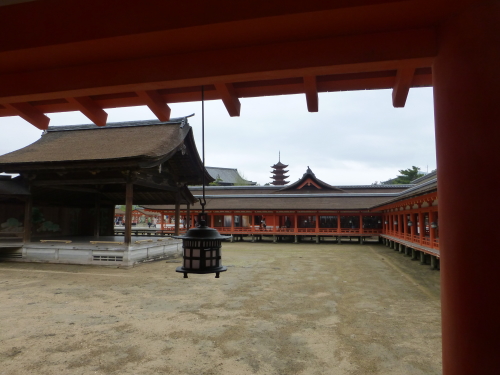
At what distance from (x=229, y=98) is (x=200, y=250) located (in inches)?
67.7

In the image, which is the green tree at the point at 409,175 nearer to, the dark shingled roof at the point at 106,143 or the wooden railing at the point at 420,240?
the wooden railing at the point at 420,240

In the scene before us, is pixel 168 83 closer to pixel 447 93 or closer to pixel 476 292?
pixel 447 93

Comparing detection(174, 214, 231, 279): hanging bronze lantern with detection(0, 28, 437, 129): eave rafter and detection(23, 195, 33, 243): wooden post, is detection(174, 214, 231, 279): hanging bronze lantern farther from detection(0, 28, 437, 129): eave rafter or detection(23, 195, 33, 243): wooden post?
detection(23, 195, 33, 243): wooden post

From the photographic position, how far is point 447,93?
238 centimetres

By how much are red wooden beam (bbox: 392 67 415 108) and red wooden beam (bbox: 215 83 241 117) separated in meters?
1.56

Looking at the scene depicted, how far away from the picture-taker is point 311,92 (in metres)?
3.20

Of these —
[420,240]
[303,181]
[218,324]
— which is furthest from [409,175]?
[218,324]

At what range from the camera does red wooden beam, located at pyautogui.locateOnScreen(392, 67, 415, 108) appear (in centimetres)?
292

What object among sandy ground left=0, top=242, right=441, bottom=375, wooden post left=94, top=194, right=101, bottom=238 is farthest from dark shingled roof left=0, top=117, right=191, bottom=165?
sandy ground left=0, top=242, right=441, bottom=375

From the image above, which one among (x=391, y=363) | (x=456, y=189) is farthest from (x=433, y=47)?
(x=391, y=363)

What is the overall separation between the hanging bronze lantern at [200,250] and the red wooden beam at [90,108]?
1.70 m

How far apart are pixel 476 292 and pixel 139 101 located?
11.3 feet

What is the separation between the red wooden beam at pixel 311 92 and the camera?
9.97 feet

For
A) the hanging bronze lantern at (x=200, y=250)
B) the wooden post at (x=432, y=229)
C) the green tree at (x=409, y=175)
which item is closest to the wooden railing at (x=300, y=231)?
the wooden post at (x=432, y=229)
